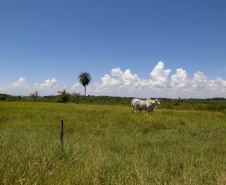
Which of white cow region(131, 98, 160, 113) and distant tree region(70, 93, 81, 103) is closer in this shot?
white cow region(131, 98, 160, 113)

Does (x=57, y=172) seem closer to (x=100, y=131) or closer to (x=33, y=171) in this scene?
(x=33, y=171)

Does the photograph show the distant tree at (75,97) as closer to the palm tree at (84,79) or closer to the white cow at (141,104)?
the palm tree at (84,79)

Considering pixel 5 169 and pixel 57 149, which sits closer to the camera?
pixel 5 169

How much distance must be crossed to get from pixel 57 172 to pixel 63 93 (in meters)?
60.3

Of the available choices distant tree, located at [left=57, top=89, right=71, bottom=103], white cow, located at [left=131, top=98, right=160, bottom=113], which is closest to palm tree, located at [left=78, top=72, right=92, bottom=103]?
distant tree, located at [left=57, top=89, right=71, bottom=103]

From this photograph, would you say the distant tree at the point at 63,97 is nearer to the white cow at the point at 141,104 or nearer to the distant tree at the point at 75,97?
the distant tree at the point at 75,97

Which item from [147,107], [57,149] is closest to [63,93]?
[147,107]

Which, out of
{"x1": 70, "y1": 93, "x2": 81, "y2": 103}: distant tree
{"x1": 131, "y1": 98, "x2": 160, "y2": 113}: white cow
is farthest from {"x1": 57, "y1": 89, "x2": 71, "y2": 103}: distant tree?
{"x1": 131, "y1": 98, "x2": 160, "y2": 113}: white cow

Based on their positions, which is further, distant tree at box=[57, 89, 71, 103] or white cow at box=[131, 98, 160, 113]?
distant tree at box=[57, 89, 71, 103]

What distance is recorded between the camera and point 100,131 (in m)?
8.33

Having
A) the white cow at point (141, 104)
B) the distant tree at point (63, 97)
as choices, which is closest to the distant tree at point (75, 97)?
the distant tree at point (63, 97)

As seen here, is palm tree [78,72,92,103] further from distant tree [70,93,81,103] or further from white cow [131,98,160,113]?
white cow [131,98,160,113]

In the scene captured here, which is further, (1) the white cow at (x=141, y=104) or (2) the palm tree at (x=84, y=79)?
(2) the palm tree at (x=84, y=79)

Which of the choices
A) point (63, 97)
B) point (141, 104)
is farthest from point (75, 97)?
point (141, 104)
